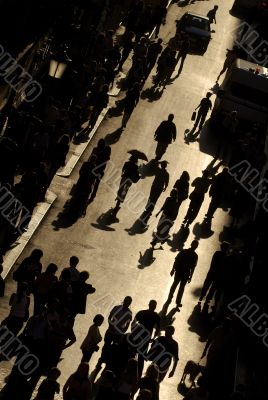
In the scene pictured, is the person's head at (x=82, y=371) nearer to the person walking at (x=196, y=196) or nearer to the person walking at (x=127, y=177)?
the person walking at (x=127, y=177)

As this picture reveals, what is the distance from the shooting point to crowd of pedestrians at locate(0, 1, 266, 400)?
Answer: 20.2 metres

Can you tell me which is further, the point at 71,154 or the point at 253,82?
the point at 253,82

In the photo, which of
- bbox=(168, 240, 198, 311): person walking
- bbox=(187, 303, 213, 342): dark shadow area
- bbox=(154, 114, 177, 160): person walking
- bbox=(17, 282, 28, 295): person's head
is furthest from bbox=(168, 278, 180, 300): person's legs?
bbox=(154, 114, 177, 160): person walking

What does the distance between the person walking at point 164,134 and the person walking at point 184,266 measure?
804 centimetres

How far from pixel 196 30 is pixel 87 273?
2744cm

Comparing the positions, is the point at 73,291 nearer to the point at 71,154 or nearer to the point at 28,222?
the point at 28,222

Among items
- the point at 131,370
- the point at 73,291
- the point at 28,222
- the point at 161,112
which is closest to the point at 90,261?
the point at 28,222

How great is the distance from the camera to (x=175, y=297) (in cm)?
2567

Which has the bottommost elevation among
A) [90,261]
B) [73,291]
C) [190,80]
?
[190,80]

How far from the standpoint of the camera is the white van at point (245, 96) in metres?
37.7

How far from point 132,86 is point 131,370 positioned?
16.2m

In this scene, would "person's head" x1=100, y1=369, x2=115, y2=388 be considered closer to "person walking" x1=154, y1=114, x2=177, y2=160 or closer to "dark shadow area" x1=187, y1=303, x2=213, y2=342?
"dark shadow area" x1=187, y1=303, x2=213, y2=342

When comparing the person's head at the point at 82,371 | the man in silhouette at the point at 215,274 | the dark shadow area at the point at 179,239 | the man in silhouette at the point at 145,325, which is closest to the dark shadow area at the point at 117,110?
the dark shadow area at the point at 179,239

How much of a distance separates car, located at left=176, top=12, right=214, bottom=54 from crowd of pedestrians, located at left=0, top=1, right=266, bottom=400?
10.6 metres
